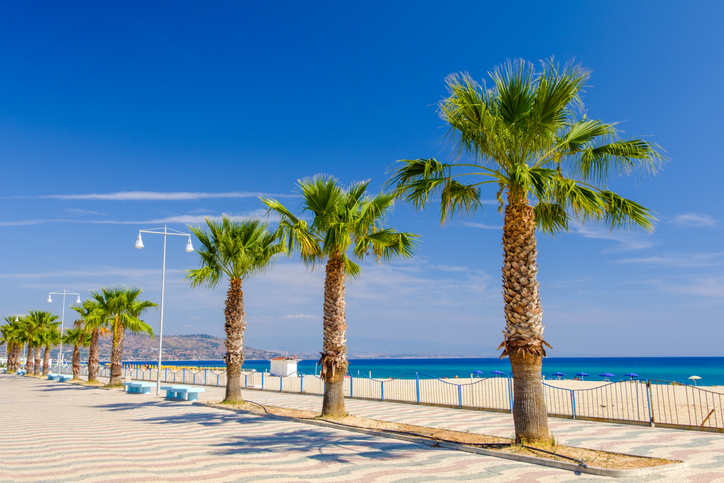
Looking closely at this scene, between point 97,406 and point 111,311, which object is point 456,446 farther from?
point 111,311

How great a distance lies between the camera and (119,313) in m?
30.3

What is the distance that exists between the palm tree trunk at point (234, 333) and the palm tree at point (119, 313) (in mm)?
14510

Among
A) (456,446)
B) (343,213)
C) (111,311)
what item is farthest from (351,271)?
(111,311)

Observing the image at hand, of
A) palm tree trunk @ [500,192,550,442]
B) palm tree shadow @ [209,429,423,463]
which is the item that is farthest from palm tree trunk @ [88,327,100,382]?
palm tree trunk @ [500,192,550,442]

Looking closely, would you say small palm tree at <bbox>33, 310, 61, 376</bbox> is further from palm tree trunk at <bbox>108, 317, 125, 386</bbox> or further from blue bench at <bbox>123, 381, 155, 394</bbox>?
blue bench at <bbox>123, 381, 155, 394</bbox>

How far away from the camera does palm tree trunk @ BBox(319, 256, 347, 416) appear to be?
1390 cm

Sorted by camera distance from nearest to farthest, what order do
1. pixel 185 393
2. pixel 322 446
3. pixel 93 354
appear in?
pixel 322 446
pixel 185 393
pixel 93 354

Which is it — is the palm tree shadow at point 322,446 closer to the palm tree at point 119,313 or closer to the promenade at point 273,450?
the promenade at point 273,450

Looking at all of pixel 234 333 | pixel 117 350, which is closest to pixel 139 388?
pixel 117 350

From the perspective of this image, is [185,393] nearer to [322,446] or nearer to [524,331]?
[322,446]

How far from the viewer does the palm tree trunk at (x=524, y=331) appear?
9234mm

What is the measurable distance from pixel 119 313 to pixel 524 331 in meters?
27.6

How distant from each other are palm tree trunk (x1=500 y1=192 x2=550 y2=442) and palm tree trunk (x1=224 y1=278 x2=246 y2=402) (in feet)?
36.9

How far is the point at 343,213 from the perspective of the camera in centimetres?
1449
